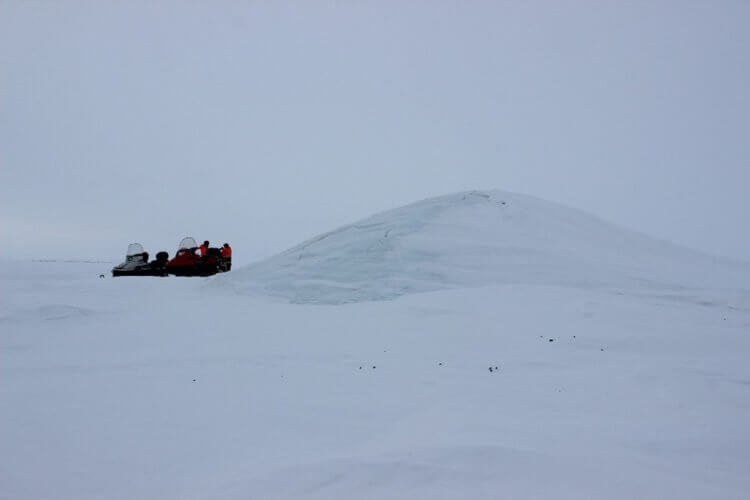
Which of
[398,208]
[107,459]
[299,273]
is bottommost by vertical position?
[107,459]

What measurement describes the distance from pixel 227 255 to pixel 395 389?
1777cm

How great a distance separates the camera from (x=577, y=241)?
13758mm

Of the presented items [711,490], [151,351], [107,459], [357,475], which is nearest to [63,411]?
[107,459]

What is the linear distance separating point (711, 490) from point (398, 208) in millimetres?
13707

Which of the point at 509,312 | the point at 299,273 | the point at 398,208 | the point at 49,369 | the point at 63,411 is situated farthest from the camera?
the point at 398,208

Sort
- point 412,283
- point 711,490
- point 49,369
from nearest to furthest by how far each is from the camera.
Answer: point 711,490 → point 49,369 → point 412,283

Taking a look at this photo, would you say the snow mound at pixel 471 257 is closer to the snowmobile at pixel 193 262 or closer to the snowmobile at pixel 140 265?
the snowmobile at pixel 193 262

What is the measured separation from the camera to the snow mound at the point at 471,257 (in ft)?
37.8

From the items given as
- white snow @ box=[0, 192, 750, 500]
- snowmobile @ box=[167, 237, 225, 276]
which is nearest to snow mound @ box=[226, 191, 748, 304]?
white snow @ box=[0, 192, 750, 500]

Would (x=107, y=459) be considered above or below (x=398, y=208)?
below

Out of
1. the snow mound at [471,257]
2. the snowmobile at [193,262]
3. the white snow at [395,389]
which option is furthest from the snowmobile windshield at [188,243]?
the white snow at [395,389]

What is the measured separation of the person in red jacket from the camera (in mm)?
21578

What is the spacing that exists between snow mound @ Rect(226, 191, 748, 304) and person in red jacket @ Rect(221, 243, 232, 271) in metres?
7.20

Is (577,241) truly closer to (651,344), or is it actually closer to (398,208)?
(398,208)
